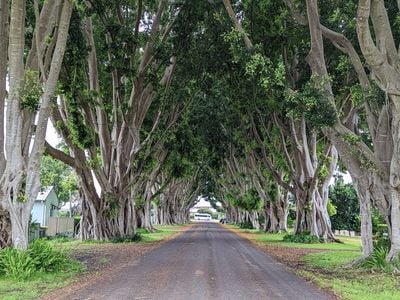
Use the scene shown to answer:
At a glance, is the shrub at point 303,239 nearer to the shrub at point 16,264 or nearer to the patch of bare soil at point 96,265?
the patch of bare soil at point 96,265

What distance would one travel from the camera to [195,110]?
31.1 meters

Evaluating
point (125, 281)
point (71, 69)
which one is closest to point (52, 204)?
point (71, 69)

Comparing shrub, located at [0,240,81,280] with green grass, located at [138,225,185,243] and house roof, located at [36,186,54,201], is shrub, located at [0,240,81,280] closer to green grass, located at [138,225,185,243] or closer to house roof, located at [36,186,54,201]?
green grass, located at [138,225,185,243]

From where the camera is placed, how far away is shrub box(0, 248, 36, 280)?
10.8 meters

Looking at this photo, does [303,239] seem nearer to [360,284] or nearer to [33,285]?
[360,284]

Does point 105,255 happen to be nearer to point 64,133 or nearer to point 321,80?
point 64,133

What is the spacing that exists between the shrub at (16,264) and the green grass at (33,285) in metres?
0.19

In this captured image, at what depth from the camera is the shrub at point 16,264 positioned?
426 inches

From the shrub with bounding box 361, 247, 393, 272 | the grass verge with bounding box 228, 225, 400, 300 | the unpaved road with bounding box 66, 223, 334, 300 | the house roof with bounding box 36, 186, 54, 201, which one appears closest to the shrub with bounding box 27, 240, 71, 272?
the unpaved road with bounding box 66, 223, 334, 300

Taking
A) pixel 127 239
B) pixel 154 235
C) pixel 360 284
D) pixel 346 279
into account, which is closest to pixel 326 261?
pixel 346 279

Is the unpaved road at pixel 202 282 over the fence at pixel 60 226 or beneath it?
beneath

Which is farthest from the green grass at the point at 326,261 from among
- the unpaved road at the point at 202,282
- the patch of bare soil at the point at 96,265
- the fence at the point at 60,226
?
the fence at the point at 60,226

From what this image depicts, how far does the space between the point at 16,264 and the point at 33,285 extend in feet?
4.15

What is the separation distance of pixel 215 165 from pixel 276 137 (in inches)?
669
